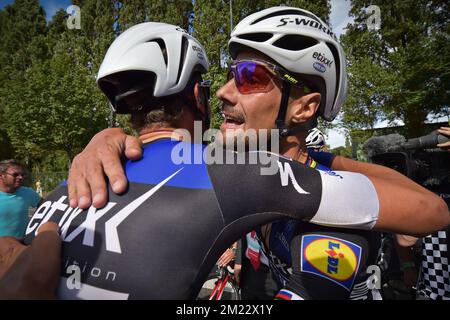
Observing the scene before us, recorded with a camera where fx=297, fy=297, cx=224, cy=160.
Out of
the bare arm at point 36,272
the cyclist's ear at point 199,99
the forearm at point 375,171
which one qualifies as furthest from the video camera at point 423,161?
the bare arm at point 36,272

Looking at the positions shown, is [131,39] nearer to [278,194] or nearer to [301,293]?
[278,194]

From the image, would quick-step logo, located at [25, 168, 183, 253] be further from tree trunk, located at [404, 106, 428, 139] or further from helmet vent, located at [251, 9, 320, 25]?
tree trunk, located at [404, 106, 428, 139]

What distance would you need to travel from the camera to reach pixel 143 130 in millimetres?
A: 1841

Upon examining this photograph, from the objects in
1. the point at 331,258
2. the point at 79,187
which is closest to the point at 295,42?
the point at 331,258

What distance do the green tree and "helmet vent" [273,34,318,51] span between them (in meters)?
17.8

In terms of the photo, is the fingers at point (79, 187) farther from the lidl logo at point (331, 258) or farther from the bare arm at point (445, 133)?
the bare arm at point (445, 133)

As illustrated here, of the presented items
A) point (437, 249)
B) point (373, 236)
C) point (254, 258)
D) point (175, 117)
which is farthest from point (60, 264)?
point (437, 249)

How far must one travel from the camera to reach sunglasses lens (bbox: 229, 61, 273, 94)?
2.26 metres

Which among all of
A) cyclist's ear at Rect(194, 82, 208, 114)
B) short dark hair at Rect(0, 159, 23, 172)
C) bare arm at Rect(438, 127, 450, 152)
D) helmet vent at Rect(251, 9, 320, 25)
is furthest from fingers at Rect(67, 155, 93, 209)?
short dark hair at Rect(0, 159, 23, 172)

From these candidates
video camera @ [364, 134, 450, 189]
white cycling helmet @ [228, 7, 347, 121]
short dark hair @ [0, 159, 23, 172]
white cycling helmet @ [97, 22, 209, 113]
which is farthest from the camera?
short dark hair @ [0, 159, 23, 172]

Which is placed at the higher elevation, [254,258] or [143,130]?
[143,130]

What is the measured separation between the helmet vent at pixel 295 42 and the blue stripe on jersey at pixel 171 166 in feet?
3.83
